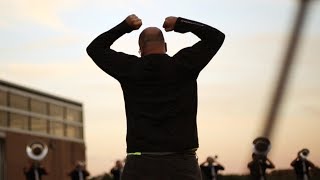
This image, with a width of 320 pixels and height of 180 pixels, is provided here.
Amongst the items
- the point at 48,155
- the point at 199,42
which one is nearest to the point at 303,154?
the point at 199,42

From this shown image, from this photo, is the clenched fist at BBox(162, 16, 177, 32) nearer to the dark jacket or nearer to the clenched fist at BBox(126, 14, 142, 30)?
the dark jacket

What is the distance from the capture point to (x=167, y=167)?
10.8 ft

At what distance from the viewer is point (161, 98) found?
3.34 metres

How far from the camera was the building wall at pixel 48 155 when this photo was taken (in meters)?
39.7

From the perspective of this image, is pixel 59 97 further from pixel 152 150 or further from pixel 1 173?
pixel 152 150

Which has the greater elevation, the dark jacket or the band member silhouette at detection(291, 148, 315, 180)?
the band member silhouette at detection(291, 148, 315, 180)

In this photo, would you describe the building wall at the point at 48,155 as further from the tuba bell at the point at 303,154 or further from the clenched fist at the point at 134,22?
the clenched fist at the point at 134,22

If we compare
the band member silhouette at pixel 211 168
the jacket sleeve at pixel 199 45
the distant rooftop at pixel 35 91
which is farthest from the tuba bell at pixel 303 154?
the distant rooftop at pixel 35 91

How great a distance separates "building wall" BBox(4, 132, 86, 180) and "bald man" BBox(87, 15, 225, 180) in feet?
104

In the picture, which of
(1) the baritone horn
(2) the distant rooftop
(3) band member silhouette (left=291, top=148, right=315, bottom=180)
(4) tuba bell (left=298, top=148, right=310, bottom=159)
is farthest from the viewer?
(2) the distant rooftop

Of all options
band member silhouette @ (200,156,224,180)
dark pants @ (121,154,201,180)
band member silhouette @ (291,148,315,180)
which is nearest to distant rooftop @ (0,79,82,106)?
band member silhouette @ (200,156,224,180)

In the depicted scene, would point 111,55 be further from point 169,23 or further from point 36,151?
point 36,151

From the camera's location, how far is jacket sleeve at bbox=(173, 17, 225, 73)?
3.38 meters

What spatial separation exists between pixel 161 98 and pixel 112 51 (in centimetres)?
39
